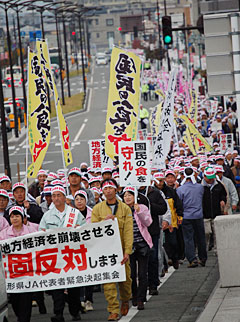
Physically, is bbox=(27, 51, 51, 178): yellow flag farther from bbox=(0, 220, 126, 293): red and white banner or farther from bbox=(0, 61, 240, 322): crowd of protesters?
bbox=(0, 220, 126, 293): red and white banner

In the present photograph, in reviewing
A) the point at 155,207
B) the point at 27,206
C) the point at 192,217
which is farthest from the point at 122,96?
the point at 27,206

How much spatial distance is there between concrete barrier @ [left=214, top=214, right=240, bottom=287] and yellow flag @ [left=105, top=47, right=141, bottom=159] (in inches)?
176

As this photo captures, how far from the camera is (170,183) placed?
16.6m

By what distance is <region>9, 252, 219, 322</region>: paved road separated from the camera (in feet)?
37.5

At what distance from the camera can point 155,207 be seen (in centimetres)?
1351

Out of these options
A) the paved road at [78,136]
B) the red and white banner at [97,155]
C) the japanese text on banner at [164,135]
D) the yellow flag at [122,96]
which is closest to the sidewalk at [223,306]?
the yellow flag at [122,96]

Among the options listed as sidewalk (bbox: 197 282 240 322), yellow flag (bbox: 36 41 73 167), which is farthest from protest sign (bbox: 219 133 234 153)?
sidewalk (bbox: 197 282 240 322)

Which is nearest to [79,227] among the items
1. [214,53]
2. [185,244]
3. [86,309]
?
[86,309]

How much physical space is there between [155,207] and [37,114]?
482cm

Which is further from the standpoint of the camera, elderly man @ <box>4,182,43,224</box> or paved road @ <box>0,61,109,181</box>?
paved road @ <box>0,61,109,181</box>

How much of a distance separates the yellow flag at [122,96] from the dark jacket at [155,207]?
9.97 feet

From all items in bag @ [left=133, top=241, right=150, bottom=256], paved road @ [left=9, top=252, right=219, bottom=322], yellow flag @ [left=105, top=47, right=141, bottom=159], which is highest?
yellow flag @ [left=105, top=47, right=141, bottom=159]

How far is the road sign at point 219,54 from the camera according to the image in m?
13.5

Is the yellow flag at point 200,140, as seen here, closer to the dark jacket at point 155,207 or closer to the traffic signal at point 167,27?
the traffic signal at point 167,27
